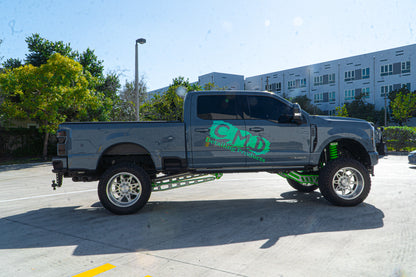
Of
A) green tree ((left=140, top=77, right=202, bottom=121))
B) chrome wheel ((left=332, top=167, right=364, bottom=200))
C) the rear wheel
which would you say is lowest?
the rear wheel

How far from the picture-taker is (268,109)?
→ 6.50 metres

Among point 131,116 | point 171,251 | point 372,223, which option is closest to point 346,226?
point 372,223

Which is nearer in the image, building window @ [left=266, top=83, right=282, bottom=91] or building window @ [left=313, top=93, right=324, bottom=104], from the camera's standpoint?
building window @ [left=313, top=93, right=324, bottom=104]

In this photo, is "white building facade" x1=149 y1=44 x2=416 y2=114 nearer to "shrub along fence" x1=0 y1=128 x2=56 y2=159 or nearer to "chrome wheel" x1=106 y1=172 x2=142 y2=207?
"shrub along fence" x1=0 y1=128 x2=56 y2=159

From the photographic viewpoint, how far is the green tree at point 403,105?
44697 mm

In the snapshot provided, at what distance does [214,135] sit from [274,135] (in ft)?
3.81

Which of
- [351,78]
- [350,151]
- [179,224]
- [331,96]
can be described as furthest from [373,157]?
[331,96]

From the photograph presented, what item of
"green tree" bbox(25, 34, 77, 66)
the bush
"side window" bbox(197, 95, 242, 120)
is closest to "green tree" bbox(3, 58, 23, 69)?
"green tree" bbox(25, 34, 77, 66)

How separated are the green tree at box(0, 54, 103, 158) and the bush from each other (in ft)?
74.7

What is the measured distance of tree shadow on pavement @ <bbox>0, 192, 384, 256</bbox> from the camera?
4387 millimetres

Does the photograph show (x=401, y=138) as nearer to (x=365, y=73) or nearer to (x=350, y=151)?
(x=350, y=151)

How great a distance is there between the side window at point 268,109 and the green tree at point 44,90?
16.8m

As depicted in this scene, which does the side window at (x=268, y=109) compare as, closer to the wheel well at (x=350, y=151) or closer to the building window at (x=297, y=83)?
the wheel well at (x=350, y=151)

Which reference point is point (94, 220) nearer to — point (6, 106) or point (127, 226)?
point (127, 226)
